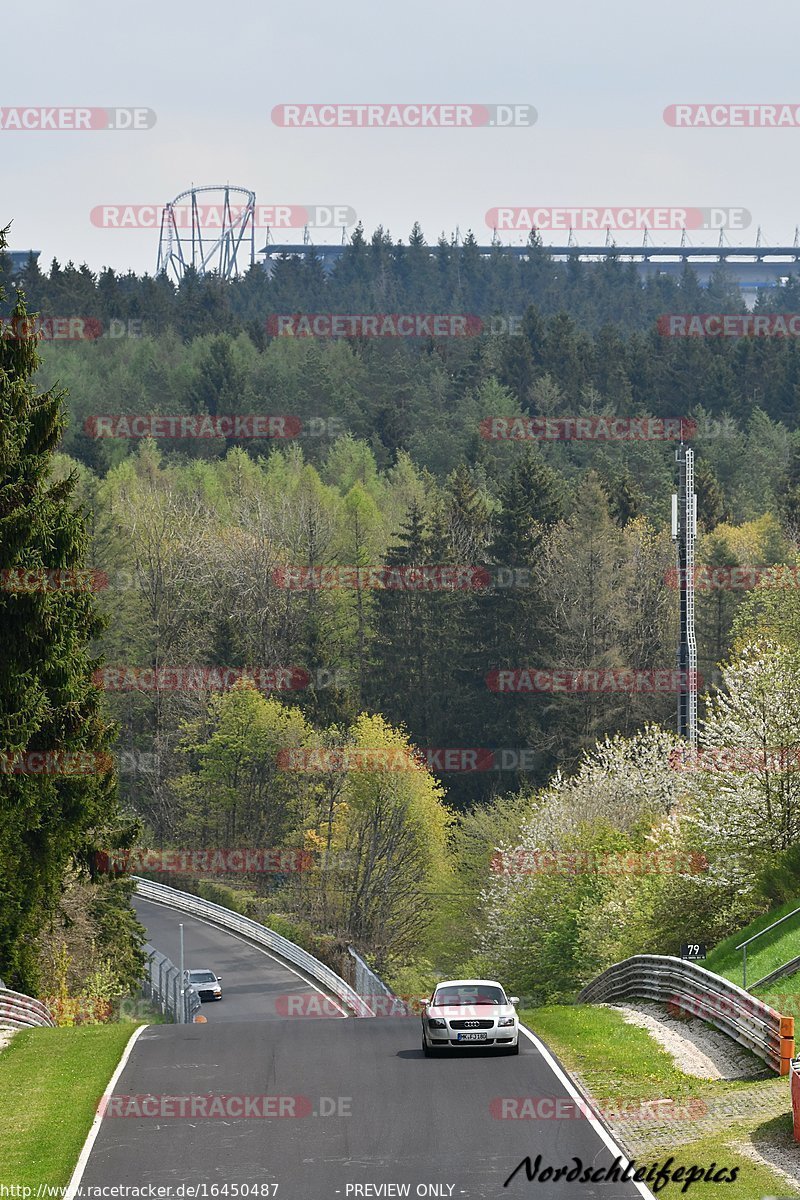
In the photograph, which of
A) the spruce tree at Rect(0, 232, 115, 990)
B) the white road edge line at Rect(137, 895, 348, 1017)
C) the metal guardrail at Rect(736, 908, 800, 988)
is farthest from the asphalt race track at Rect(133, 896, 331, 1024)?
the metal guardrail at Rect(736, 908, 800, 988)

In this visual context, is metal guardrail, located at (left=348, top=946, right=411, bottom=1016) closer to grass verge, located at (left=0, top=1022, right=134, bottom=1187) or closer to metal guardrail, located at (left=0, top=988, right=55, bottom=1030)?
metal guardrail, located at (left=0, top=988, right=55, bottom=1030)

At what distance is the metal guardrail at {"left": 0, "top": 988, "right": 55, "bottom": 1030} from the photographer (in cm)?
3131

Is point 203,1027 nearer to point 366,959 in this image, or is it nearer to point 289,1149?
point 289,1149

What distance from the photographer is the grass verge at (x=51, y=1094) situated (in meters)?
19.1

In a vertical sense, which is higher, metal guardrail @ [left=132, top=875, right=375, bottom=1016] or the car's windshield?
the car's windshield

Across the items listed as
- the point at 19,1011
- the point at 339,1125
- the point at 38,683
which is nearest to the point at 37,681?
the point at 38,683

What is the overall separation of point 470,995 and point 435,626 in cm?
7232

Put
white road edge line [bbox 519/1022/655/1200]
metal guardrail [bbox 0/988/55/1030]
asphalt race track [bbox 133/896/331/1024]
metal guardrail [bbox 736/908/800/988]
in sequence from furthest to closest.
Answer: asphalt race track [bbox 133/896/331/1024] < metal guardrail [bbox 0/988/55/1030] < metal guardrail [bbox 736/908/800/988] < white road edge line [bbox 519/1022/655/1200]

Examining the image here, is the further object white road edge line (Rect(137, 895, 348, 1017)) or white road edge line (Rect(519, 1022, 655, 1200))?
white road edge line (Rect(137, 895, 348, 1017))

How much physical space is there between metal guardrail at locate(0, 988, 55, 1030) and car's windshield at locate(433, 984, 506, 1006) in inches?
349

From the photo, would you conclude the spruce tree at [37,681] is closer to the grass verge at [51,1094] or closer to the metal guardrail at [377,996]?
the grass verge at [51,1094]

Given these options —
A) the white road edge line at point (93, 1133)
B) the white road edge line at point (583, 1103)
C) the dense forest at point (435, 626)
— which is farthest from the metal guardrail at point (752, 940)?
the white road edge line at point (93, 1133)

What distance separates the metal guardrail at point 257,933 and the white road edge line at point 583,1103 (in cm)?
3197

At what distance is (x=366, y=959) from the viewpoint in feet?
252
